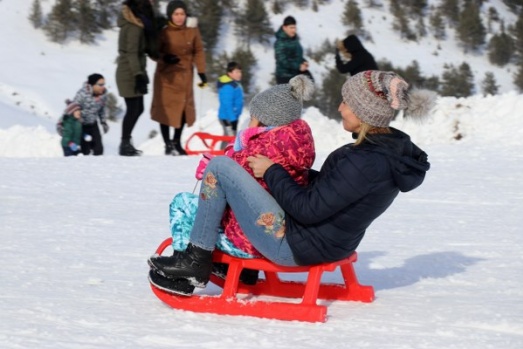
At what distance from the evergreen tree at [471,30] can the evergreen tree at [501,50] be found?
45 cm

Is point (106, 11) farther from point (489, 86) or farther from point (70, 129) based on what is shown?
point (70, 129)

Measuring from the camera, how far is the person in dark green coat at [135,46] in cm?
933

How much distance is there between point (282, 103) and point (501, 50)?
25273mm

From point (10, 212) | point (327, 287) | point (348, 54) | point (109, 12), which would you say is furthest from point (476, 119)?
point (109, 12)

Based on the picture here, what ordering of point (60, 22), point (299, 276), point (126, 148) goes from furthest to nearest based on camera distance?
point (60, 22)
point (126, 148)
point (299, 276)

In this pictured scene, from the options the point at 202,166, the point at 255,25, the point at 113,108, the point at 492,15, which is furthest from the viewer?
the point at 492,15

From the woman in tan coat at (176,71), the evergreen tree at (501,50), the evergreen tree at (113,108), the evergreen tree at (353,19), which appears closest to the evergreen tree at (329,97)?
the evergreen tree at (113,108)

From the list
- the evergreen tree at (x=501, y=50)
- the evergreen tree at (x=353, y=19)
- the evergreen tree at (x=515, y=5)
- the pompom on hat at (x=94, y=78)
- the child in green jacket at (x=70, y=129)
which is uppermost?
the pompom on hat at (x=94, y=78)

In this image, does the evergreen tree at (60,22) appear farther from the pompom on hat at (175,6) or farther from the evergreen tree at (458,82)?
the pompom on hat at (175,6)

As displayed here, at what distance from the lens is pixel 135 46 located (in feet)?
30.8

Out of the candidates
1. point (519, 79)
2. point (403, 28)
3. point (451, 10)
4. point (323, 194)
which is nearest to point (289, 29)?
point (323, 194)

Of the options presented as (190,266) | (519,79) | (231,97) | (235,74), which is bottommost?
(519,79)

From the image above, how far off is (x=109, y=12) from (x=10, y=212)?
1986cm

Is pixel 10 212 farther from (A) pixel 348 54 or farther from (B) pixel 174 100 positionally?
(A) pixel 348 54
